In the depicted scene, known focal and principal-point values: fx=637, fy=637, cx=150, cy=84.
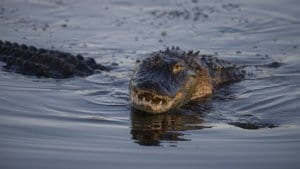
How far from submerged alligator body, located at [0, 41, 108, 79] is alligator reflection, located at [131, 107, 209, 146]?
6.98ft

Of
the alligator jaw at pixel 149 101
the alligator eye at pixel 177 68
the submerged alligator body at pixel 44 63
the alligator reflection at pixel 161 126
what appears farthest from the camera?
the submerged alligator body at pixel 44 63

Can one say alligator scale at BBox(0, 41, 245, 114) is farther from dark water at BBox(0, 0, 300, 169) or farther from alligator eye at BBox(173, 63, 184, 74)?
dark water at BBox(0, 0, 300, 169)

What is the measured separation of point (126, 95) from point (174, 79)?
883 millimetres

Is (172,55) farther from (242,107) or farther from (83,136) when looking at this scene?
(83,136)

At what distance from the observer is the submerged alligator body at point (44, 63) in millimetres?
9266

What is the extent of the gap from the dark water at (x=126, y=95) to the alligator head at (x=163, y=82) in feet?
0.60

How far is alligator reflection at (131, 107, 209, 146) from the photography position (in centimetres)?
647

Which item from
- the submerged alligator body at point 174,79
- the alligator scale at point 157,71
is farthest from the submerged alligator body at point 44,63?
the submerged alligator body at point 174,79

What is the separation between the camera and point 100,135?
20.9 ft

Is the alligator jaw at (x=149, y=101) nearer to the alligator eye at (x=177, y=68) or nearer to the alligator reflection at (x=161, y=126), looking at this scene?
the alligator reflection at (x=161, y=126)

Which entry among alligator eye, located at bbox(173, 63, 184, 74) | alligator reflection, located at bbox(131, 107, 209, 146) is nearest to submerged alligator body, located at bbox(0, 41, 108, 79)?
alligator eye, located at bbox(173, 63, 184, 74)

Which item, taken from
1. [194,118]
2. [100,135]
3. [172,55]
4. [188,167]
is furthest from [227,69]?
[188,167]

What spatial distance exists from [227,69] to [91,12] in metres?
4.58

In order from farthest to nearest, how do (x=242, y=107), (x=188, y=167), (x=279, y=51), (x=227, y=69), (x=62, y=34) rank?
(x=62, y=34)
(x=279, y=51)
(x=227, y=69)
(x=242, y=107)
(x=188, y=167)
